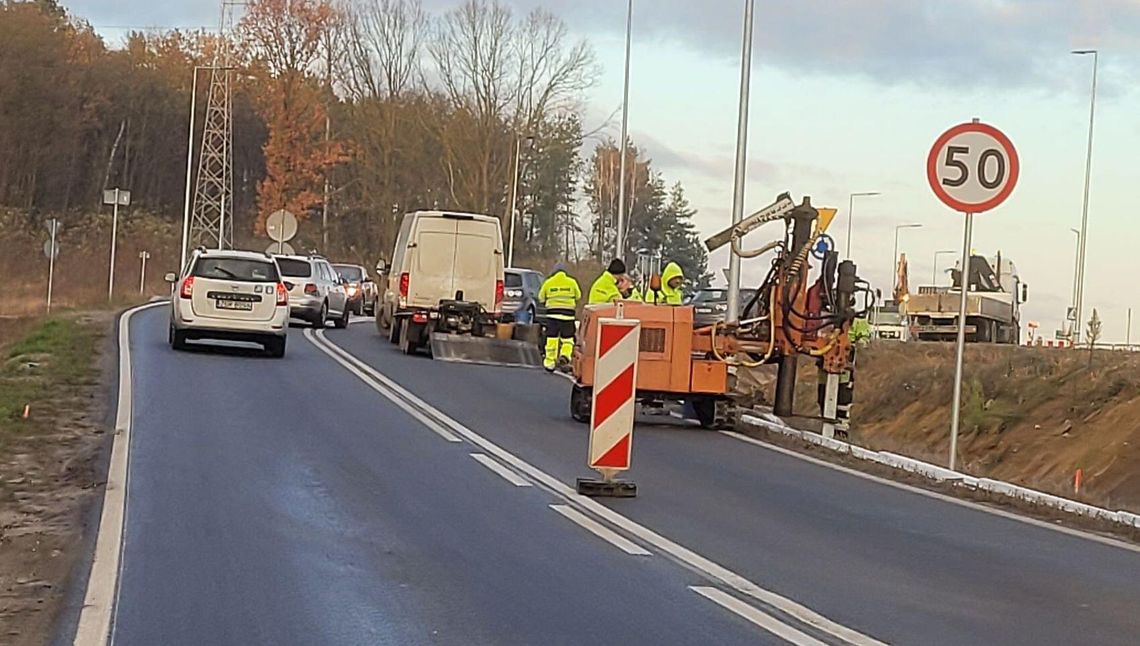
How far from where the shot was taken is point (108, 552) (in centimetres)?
957

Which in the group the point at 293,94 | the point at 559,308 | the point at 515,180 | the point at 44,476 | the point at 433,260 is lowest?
the point at 44,476

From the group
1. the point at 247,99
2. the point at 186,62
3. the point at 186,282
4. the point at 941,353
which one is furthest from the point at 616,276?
the point at 186,62

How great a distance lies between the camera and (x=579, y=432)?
58.1 feet

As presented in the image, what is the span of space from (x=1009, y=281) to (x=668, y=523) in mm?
50531

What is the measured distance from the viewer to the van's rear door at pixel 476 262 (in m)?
31.5

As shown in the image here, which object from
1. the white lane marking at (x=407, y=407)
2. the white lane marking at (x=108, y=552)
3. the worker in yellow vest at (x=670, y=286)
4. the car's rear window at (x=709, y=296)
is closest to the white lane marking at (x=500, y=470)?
the white lane marking at (x=407, y=407)

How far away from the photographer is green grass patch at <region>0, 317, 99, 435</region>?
685 inches

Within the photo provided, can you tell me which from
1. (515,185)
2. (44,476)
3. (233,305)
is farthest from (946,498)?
(515,185)

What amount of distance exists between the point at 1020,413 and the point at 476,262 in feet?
34.8

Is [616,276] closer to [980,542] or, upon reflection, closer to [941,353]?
[980,542]

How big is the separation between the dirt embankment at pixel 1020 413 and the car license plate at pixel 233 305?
28.9ft

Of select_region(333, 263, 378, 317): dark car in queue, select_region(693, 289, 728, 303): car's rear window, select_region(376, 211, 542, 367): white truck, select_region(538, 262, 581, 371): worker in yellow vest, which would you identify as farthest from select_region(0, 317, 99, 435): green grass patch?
select_region(693, 289, 728, 303): car's rear window

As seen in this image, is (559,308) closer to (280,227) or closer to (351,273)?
(351,273)

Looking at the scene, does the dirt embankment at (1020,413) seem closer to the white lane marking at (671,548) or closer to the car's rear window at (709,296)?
the white lane marking at (671,548)
